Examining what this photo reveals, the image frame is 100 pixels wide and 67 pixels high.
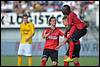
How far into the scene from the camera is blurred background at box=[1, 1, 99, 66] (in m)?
17.2

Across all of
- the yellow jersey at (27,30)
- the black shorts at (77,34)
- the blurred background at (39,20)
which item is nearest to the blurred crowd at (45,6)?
the blurred background at (39,20)

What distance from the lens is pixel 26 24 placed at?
11945 millimetres

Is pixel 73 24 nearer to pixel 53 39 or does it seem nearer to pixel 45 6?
pixel 53 39

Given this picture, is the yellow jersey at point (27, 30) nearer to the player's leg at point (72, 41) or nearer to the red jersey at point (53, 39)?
the red jersey at point (53, 39)

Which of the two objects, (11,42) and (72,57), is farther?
(11,42)

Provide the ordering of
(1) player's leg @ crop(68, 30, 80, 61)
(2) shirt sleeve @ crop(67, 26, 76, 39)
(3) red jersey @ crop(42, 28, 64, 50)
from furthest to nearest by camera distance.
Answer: (3) red jersey @ crop(42, 28, 64, 50)
(1) player's leg @ crop(68, 30, 80, 61)
(2) shirt sleeve @ crop(67, 26, 76, 39)

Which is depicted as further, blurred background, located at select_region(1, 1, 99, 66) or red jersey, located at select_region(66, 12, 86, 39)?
blurred background, located at select_region(1, 1, 99, 66)

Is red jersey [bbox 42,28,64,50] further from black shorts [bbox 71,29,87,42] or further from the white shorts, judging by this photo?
the white shorts

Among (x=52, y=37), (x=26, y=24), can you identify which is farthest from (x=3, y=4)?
(x=52, y=37)

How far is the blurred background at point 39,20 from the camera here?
1720 cm

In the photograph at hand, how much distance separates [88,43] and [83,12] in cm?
265

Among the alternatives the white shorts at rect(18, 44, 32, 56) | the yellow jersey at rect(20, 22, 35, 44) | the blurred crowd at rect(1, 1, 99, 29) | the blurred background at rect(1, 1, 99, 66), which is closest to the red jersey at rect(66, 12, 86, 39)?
the yellow jersey at rect(20, 22, 35, 44)

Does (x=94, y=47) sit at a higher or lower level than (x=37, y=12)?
lower

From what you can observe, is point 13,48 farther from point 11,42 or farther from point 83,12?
point 83,12
